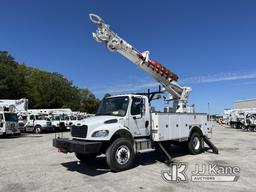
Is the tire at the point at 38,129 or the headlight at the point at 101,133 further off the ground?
Answer: the headlight at the point at 101,133

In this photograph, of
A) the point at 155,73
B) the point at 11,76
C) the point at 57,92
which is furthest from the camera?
the point at 57,92

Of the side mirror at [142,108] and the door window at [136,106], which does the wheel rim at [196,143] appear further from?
the door window at [136,106]

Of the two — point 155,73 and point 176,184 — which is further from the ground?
point 155,73

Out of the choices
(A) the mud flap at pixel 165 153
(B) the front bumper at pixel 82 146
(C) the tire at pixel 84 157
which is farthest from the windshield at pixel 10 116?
(A) the mud flap at pixel 165 153

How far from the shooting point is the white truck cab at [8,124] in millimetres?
22719

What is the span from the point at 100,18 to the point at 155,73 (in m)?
4.41

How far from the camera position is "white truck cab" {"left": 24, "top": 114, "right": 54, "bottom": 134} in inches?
1169

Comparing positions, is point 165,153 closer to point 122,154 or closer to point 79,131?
point 122,154

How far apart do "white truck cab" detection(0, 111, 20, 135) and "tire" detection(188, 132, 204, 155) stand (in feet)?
52.7

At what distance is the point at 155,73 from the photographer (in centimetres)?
1623

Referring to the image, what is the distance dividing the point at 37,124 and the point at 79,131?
22.2 metres

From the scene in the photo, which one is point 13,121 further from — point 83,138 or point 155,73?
point 83,138

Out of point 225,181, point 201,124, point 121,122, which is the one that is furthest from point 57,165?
point 201,124

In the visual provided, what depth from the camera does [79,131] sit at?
914cm
